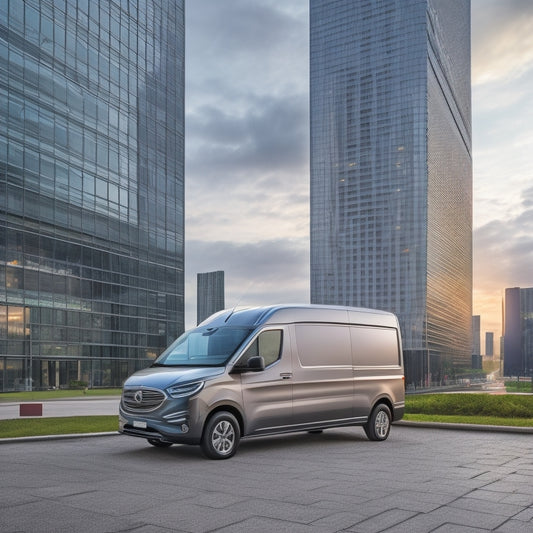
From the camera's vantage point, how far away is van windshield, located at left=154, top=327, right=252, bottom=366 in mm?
11633

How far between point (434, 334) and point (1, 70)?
136 m

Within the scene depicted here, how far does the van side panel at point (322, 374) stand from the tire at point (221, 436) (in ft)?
4.74

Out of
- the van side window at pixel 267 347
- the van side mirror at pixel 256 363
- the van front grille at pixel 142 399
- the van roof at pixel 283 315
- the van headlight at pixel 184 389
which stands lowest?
the van front grille at pixel 142 399

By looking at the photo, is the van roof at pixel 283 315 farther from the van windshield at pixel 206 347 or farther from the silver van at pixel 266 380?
the van windshield at pixel 206 347

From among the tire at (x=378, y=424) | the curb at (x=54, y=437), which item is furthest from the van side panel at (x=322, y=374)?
the curb at (x=54, y=437)

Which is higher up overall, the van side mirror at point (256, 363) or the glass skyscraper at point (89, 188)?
the glass skyscraper at point (89, 188)

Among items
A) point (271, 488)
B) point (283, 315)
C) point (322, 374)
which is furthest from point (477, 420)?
point (271, 488)

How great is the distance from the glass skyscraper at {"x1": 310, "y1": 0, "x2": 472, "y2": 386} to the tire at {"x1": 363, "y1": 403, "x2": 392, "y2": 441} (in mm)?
137092

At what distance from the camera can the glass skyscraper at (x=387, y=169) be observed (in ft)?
525

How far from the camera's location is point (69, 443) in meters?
13.0

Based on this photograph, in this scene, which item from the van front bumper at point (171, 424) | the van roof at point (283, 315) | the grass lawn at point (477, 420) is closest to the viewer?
the van front bumper at point (171, 424)

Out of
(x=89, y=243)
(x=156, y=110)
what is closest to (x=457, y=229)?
(x=156, y=110)

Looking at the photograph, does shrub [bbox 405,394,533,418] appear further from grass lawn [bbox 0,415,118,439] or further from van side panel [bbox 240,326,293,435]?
grass lawn [bbox 0,415,118,439]

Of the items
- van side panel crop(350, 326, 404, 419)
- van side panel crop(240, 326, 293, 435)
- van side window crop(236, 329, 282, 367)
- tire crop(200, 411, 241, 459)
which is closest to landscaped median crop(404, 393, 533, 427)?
van side panel crop(350, 326, 404, 419)
